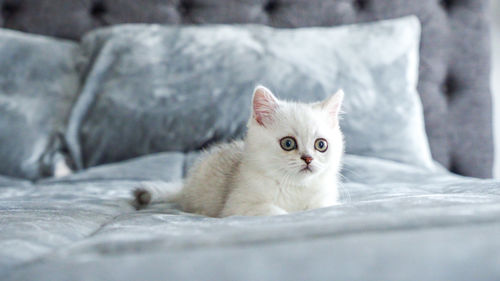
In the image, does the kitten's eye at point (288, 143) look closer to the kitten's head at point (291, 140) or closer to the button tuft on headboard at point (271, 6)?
the kitten's head at point (291, 140)

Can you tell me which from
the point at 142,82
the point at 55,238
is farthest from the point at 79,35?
the point at 55,238

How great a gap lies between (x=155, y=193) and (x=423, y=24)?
131cm

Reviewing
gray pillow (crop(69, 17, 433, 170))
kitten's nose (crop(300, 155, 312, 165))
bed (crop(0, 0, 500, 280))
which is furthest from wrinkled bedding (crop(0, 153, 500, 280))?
gray pillow (crop(69, 17, 433, 170))

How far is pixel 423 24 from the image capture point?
5.96ft

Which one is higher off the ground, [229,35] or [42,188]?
[229,35]

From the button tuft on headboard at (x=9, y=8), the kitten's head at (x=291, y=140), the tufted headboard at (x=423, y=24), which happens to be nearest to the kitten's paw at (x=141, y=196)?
the kitten's head at (x=291, y=140)

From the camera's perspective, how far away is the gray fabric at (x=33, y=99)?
4.45ft

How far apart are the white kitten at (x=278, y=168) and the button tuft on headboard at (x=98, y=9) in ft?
3.56

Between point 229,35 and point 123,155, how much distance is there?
1.60 ft

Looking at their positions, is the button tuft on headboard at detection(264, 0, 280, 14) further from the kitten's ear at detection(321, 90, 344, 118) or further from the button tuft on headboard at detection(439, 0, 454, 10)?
the kitten's ear at detection(321, 90, 344, 118)

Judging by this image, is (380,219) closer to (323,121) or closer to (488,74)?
(323,121)

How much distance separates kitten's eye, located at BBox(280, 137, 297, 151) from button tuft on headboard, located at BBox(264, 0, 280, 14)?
3.56 ft

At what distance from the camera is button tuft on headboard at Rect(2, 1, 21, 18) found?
181cm

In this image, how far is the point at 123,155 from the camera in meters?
1.37
